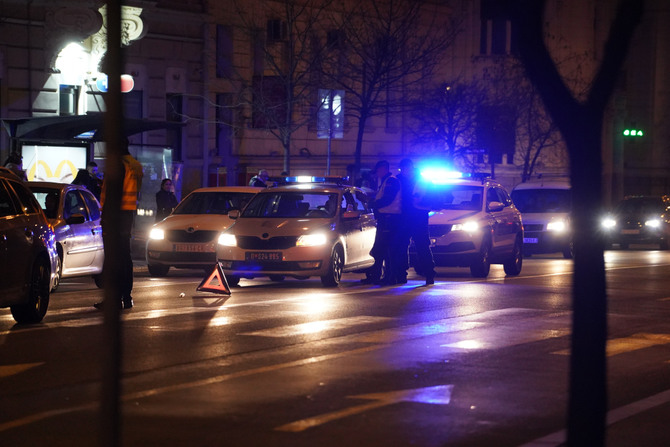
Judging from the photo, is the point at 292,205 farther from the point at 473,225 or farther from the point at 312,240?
the point at 473,225

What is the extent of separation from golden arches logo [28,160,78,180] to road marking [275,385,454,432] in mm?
21007

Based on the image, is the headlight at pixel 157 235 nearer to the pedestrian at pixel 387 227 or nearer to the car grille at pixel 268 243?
the car grille at pixel 268 243

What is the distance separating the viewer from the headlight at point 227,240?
1934 centimetres

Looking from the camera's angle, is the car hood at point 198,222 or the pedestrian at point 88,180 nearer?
the car hood at point 198,222

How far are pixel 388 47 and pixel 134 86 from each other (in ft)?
26.6

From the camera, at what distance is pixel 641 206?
40844 millimetres

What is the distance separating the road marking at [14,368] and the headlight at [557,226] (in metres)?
22.7

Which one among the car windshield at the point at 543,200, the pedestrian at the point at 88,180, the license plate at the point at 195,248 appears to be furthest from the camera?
the car windshield at the point at 543,200

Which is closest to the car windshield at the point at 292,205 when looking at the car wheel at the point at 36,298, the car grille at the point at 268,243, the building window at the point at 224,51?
the car grille at the point at 268,243

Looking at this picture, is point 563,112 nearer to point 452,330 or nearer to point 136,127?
point 452,330

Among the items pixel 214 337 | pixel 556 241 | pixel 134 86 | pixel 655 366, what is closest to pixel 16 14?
pixel 134 86

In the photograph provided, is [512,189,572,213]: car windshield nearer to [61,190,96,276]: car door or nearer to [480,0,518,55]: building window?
[61,190,96,276]: car door

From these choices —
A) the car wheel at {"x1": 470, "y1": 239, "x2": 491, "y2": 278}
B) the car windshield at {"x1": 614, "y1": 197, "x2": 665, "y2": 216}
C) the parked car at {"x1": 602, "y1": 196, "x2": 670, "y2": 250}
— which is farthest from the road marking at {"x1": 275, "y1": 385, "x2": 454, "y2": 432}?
the car windshield at {"x1": 614, "y1": 197, "x2": 665, "y2": 216}

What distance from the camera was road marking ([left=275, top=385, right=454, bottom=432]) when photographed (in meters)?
8.09
